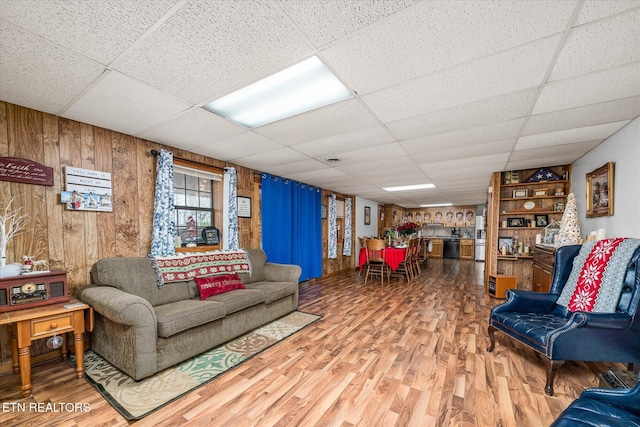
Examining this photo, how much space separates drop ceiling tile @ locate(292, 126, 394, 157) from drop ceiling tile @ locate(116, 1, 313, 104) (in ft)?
4.07

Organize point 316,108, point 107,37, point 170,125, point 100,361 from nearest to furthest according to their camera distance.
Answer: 1. point 107,37
2. point 316,108
3. point 100,361
4. point 170,125

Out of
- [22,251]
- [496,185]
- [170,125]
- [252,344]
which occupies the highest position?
[170,125]

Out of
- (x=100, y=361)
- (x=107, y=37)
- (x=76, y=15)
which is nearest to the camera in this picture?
(x=76, y=15)

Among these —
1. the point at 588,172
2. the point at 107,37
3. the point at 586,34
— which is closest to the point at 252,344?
the point at 107,37

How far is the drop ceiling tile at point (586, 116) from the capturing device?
196 cm

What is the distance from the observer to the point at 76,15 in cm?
118

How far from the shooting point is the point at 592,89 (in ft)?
5.70

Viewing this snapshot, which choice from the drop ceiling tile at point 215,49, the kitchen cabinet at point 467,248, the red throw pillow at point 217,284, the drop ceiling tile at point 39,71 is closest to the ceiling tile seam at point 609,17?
the drop ceiling tile at point 215,49

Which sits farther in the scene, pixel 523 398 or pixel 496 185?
pixel 496 185

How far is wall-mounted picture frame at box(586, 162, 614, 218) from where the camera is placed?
100 inches

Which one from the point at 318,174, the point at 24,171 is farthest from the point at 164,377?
the point at 318,174

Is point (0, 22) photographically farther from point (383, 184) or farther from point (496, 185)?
point (496, 185)

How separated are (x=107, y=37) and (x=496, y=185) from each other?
5.40 m

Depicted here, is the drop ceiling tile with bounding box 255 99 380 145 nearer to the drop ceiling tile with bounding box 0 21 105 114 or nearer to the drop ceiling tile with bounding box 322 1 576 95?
the drop ceiling tile with bounding box 322 1 576 95
